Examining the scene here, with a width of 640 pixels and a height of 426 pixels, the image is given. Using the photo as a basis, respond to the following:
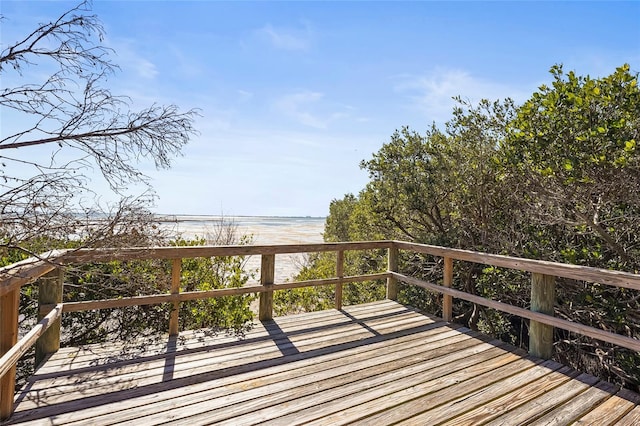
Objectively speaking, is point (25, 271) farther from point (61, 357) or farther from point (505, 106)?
point (505, 106)

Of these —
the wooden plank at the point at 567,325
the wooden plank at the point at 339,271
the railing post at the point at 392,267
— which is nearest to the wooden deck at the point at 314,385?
the wooden plank at the point at 567,325


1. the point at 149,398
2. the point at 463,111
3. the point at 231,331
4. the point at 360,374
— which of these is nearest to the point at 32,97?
the point at 149,398

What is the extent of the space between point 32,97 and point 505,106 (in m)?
5.87

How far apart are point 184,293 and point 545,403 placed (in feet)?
10.6

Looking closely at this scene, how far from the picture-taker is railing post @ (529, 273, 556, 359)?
325 cm

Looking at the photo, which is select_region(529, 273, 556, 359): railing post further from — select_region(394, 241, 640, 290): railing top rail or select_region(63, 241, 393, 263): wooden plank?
select_region(63, 241, 393, 263): wooden plank

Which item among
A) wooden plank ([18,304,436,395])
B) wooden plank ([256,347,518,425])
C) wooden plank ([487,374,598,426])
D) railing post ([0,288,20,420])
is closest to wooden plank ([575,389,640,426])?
wooden plank ([487,374,598,426])

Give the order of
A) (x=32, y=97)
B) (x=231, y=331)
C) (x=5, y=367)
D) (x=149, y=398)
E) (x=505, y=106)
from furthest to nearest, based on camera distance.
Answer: (x=505, y=106), (x=231, y=331), (x=149, y=398), (x=32, y=97), (x=5, y=367)

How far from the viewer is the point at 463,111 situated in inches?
230

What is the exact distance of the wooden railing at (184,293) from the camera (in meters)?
2.09

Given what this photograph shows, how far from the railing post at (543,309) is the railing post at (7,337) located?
411 cm

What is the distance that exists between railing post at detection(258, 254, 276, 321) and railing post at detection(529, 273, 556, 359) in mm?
2754

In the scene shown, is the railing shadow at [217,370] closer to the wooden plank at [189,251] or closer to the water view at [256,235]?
the wooden plank at [189,251]

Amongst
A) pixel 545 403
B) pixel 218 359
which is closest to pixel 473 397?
pixel 545 403
